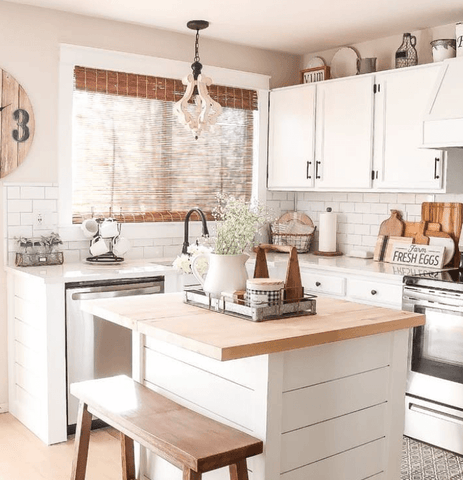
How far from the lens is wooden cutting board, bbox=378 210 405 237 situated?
4.82m

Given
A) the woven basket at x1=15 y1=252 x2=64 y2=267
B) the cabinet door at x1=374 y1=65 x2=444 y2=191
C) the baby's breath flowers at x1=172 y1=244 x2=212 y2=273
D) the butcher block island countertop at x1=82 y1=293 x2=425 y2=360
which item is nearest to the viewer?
the butcher block island countertop at x1=82 y1=293 x2=425 y2=360

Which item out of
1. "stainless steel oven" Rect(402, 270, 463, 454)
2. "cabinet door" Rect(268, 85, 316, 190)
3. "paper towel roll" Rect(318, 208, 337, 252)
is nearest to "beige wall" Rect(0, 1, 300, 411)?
"cabinet door" Rect(268, 85, 316, 190)

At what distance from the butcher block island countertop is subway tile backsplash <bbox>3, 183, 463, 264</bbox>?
1.75 m

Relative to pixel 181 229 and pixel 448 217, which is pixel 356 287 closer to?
pixel 448 217

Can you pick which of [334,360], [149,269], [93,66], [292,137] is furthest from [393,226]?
[334,360]

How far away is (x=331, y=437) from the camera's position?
2.47 metres

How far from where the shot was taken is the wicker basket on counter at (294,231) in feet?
17.5

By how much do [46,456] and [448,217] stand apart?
3.06m

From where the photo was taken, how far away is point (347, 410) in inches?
99.0

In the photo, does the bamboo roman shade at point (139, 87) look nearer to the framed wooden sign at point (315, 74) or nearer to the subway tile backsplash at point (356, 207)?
the framed wooden sign at point (315, 74)

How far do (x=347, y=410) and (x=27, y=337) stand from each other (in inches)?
90.8

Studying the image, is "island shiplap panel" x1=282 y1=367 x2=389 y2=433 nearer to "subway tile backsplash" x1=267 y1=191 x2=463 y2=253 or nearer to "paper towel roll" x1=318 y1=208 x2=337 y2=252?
"subway tile backsplash" x1=267 y1=191 x2=463 y2=253

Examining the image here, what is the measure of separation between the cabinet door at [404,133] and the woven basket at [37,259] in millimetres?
2296

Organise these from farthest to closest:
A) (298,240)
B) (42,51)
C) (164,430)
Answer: (298,240) < (42,51) < (164,430)
